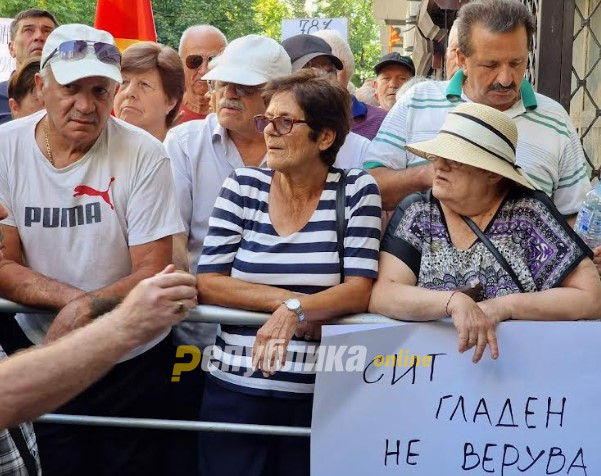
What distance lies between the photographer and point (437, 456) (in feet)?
10.8

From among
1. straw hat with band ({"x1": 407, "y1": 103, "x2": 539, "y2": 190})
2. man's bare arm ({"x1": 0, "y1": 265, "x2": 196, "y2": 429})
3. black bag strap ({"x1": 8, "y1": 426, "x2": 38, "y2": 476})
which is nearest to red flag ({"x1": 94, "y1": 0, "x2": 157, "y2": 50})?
straw hat with band ({"x1": 407, "y1": 103, "x2": 539, "y2": 190})

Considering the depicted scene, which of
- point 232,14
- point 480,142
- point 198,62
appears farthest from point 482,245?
point 232,14

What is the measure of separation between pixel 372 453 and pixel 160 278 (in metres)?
1.24

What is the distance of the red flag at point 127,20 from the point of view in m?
7.32

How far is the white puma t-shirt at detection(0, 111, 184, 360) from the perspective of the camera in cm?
371

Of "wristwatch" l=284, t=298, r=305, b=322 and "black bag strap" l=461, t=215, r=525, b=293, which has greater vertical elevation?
"black bag strap" l=461, t=215, r=525, b=293

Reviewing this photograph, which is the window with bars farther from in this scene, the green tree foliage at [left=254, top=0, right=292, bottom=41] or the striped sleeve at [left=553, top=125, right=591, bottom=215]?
the green tree foliage at [left=254, top=0, right=292, bottom=41]

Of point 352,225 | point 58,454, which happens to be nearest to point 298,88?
point 352,225

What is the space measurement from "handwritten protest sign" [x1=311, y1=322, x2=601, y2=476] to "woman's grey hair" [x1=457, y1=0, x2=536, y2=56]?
137 centimetres

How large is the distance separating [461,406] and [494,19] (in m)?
1.67

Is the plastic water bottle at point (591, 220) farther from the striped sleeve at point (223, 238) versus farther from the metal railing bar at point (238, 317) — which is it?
the striped sleeve at point (223, 238)

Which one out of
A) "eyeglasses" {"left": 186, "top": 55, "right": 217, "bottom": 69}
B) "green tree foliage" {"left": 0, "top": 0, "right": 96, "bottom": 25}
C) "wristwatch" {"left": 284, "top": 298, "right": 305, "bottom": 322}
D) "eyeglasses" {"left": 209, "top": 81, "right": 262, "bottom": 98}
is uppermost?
"green tree foliage" {"left": 0, "top": 0, "right": 96, "bottom": 25}

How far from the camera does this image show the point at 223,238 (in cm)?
359

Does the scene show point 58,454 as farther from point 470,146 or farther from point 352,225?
point 470,146
